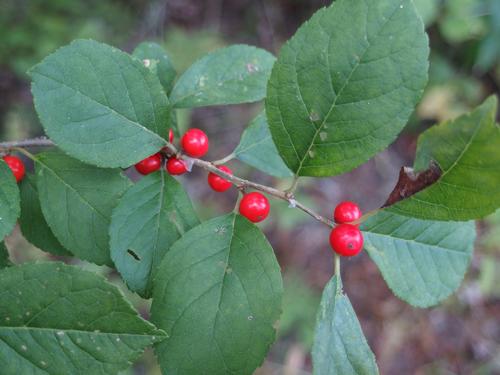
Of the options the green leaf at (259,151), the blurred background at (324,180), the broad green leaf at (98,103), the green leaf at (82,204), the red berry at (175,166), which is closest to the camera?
the broad green leaf at (98,103)

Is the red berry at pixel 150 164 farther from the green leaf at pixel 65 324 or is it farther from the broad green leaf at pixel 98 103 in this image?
the green leaf at pixel 65 324

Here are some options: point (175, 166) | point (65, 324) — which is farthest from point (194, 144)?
point (65, 324)

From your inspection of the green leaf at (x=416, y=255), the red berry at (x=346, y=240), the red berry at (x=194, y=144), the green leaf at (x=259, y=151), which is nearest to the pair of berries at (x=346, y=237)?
the red berry at (x=346, y=240)

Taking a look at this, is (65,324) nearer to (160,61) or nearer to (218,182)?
(218,182)

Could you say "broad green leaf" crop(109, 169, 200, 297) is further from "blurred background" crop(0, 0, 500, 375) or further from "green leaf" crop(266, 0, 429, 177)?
"blurred background" crop(0, 0, 500, 375)

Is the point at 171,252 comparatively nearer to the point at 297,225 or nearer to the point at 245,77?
the point at 245,77

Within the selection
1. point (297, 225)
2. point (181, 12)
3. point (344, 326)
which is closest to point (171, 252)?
point (344, 326)

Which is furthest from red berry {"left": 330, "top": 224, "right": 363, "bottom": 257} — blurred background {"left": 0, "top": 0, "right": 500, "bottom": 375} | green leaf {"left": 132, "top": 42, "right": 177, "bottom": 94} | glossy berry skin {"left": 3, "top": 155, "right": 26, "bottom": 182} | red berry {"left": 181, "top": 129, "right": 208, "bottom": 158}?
blurred background {"left": 0, "top": 0, "right": 500, "bottom": 375}

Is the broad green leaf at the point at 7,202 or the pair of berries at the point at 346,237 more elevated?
the broad green leaf at the point at 7,202
